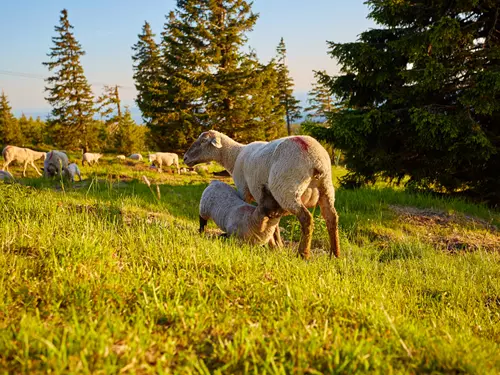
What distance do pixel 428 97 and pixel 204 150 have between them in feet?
26.1

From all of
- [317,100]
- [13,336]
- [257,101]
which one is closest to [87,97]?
[257,101]

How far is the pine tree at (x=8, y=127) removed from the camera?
37594 mm

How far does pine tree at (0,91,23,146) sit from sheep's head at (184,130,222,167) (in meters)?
39.1

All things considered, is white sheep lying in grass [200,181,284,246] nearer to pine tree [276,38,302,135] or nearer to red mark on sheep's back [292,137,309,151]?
red mark on sheep's back [292,137,309,151]

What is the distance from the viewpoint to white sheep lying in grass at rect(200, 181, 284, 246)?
5316 millimetres

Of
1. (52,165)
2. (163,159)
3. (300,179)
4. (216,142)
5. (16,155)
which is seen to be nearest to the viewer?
(300,179)

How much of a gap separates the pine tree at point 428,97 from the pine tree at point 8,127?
3946cm

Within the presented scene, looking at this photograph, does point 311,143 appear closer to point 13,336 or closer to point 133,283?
point 133,283

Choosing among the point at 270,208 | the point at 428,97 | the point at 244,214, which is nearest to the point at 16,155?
the point at 244,214

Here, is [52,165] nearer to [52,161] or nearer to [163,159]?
[52,161]

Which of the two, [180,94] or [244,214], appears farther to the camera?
[180,94]

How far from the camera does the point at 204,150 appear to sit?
758 cm

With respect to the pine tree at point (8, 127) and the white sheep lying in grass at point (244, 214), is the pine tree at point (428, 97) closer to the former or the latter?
the white sheep lying in grass at point (244, 214)

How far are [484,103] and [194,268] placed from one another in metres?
9.71
